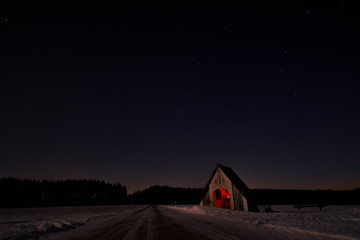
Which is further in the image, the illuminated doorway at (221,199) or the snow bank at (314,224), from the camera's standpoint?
the illuminated doorway at (221,199)

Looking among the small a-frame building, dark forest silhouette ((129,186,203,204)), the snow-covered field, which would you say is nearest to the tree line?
dark forest silhouette ((129,186,203,204))

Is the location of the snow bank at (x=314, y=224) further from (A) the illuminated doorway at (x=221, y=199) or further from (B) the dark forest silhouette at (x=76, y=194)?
(B) the dark forest silhouette at (x=76, y=194)

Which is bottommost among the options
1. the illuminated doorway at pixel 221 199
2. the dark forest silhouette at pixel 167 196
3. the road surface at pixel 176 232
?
the dark forest silhouette at pixel 167 196

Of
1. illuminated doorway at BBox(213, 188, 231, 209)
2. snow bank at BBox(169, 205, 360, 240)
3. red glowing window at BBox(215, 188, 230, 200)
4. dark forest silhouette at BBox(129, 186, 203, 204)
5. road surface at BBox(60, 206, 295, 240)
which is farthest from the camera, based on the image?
dark forest silhouette at BBox(129, 186, 203, 204)

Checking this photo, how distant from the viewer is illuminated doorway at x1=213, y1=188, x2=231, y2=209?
2316cm

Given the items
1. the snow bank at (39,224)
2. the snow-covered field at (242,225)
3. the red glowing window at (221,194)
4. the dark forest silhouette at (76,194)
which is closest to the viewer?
the snow-covered field at (242,225)

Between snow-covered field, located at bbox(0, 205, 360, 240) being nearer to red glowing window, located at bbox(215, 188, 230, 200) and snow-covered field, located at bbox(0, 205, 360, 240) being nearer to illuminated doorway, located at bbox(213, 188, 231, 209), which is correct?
illuminated doorway, located at bbox(213, 188, 231, 209)

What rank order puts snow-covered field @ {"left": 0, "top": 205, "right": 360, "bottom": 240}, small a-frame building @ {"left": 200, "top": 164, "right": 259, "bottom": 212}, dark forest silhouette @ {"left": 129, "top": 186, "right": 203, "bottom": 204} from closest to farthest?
snow-covered field @ {"left": 0, "top": 205, "right": 360, "bottom": 240}, small a-frame building @ {"left": 200, "top": 164, "right": 259, "bottom": 212}, dark forest silhouette @ {"left": 129, "top": 186, "right": 203, "bottom": 204}

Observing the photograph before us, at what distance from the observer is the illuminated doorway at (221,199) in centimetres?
2316

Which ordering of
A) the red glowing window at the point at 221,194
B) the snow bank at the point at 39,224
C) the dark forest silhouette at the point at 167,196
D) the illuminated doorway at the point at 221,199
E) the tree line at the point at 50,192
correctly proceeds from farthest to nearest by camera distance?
1. the dark forest silhouette at the point at 167,196
2. the tree line at the point at 50,192
3. the red glowing window at the point at 221,194
4. the illuminated doorway at the point at 221,199
5. the snow bank at the point at 39,224

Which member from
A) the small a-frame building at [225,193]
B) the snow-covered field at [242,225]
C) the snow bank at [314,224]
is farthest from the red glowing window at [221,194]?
the snow bank at [314,224]

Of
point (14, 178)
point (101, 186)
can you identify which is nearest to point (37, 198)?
point (14, 178)

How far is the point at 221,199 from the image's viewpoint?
24062 mm

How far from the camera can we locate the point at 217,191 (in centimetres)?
2467
